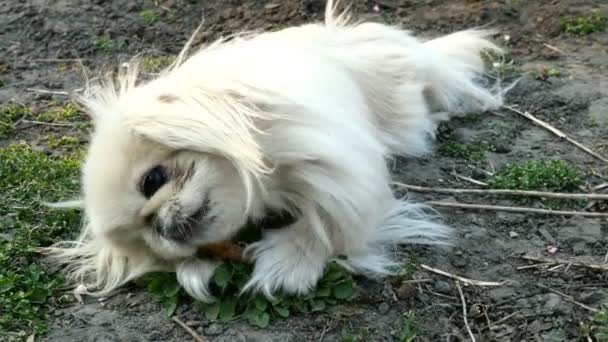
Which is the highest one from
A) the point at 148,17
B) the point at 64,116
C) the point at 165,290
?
the point at 148,17

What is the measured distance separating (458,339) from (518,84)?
2.66m

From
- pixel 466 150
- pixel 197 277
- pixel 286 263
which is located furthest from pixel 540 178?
pixel 197 277

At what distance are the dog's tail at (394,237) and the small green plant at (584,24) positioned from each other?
2708 millimetres

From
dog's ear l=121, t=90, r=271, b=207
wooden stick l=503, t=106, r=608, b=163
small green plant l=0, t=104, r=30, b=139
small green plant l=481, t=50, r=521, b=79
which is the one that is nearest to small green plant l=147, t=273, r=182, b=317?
dog's ear l=121, t=90, r=271, b=207

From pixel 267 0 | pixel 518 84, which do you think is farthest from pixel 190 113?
pixel 267 0

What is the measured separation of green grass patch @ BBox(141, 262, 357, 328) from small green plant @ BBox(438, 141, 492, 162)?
1.47 m

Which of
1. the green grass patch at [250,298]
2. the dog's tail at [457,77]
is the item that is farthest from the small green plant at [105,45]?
the green grass patch at [250,298]

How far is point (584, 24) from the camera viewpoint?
20.1 feet

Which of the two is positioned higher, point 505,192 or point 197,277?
point 197,277

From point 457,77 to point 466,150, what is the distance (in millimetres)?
709

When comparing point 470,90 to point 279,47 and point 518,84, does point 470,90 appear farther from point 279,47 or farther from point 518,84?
point 279,47

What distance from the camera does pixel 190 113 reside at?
3195mm

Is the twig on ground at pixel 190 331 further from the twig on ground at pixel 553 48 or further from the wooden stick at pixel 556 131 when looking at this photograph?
the twig on ground at pixel 553 48

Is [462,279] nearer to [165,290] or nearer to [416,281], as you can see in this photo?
[416,281]
